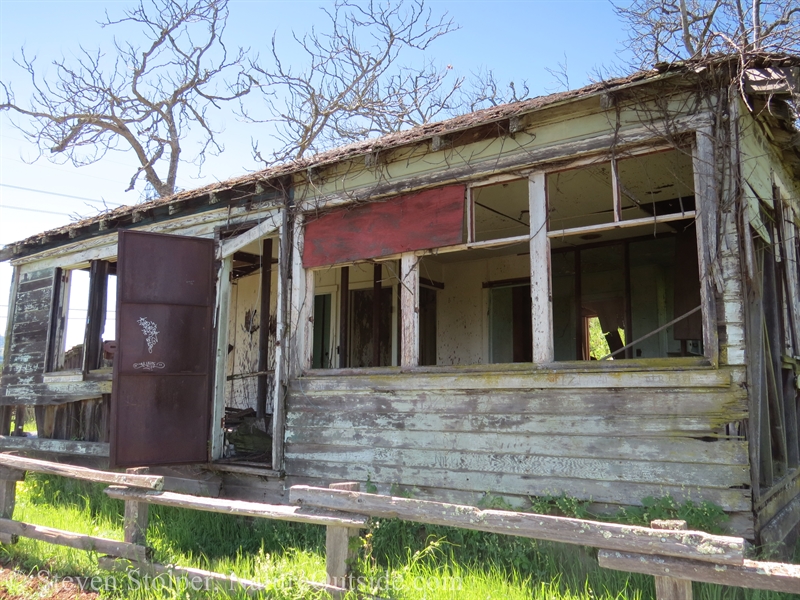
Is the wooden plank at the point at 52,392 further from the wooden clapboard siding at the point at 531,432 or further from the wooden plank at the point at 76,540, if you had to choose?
the wooden clapboard siding at the point at 531,432

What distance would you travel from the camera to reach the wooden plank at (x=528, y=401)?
468 cm

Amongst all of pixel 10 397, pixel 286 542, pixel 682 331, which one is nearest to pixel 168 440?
pixel 286 542

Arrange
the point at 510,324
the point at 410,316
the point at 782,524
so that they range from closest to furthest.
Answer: the point at 782,524
the point at 410,316
the point at 510,324

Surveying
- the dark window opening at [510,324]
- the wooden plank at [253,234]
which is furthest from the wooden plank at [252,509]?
the dark window opening at [510,324]

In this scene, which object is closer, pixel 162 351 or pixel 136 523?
pixel 136 523

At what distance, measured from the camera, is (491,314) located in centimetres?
1023

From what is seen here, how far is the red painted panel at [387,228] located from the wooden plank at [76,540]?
3.24 meters

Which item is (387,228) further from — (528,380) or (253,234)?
(528,380)

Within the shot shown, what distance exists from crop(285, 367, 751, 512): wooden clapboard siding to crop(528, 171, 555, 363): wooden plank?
0.68ft

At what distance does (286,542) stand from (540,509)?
8.02 feet

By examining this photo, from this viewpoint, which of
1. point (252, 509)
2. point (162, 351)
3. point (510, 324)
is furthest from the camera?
point (510, 324)

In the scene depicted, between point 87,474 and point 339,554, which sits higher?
point 87,474

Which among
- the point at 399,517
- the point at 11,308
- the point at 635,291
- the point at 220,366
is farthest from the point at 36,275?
the point at 635,291

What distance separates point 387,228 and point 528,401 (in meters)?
2.24
